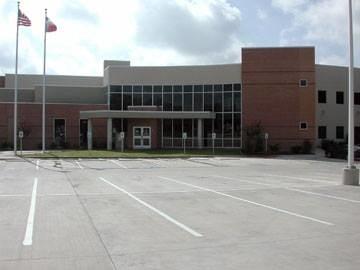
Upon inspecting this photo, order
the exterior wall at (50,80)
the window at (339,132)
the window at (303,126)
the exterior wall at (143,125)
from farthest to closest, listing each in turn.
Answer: the exterior wall at (50,80) < the window at (339,132) < the exterior wall at (143,125) < the window at (303,126)

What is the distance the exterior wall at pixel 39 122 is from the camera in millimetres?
51281

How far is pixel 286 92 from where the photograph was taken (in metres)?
49.2

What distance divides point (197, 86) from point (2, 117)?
1898 centimetres

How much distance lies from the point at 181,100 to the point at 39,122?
13893 mm

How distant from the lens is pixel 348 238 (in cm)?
908

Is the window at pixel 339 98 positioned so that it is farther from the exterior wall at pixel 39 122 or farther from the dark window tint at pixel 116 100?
the exterior wall at pixel 39 122

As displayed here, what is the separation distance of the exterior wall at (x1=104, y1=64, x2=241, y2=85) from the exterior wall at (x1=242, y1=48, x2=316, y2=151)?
12.8 ft

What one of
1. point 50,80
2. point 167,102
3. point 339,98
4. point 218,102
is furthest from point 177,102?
point 50,80

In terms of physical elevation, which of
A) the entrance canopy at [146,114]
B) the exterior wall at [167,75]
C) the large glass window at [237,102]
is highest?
the exterior wall at [167,75]

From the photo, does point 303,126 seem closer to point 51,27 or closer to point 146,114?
point 146,114

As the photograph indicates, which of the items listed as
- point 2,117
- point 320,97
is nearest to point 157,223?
point 2,117

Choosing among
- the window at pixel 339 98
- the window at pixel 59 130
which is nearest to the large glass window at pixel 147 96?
the window at pixel 59 130

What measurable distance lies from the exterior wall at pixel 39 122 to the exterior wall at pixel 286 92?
1579 centimetres

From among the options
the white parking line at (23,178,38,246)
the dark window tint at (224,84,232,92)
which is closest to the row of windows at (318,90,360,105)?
the dark window tint at (224,84,232,92)
